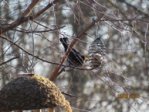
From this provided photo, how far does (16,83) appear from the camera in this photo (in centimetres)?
401

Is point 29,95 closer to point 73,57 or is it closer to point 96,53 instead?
point 73,57

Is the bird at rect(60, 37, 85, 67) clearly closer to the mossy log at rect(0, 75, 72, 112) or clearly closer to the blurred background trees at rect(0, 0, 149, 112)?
the blurred background trees at rect(0, 0, 149, 112)

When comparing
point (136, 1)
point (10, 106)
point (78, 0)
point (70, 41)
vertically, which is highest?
point (136, 1)

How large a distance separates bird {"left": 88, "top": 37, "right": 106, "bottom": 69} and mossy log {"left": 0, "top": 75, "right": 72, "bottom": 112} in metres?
0.78

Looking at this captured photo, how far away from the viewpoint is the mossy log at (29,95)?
390 cm

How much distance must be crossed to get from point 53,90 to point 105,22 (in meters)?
0.79

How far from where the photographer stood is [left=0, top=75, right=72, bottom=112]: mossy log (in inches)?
154

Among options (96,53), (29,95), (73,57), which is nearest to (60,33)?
(73,57)

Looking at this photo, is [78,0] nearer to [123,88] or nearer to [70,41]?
[70,41]

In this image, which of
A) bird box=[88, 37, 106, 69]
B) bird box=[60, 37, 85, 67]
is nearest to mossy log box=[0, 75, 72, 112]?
bird box=[60, 37, 85, 67]

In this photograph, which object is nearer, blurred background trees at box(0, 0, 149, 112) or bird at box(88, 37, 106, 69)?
blurred background trees at box(0, 0, 149, 112)

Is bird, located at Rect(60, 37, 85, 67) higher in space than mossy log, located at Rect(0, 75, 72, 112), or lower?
higher

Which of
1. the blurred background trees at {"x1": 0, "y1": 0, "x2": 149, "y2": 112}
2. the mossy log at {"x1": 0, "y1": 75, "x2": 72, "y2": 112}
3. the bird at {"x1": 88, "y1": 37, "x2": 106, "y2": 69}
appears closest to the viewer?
the mossy log at {"x1": 0, "y1": 75, "x2": 72, "y2": 112}

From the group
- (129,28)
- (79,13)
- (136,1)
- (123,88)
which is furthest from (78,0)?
(136,1)
